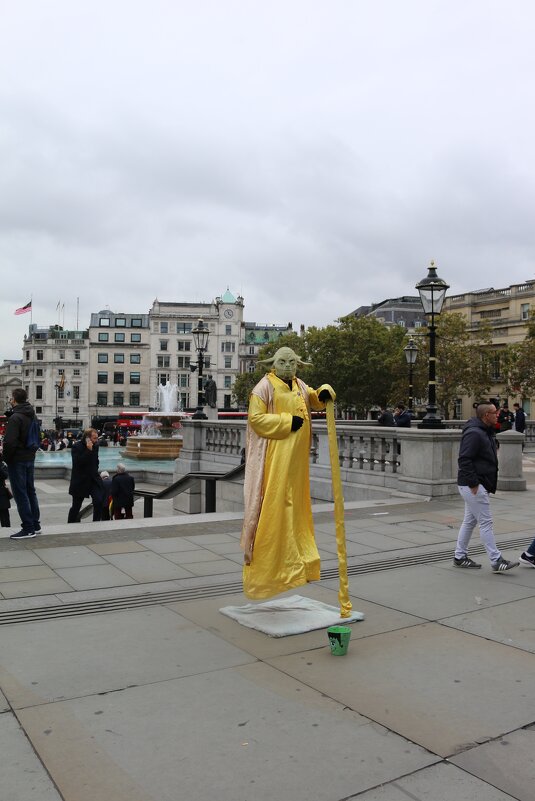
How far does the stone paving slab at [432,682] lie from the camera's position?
3.68 metres

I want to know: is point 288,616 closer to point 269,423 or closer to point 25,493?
point 269,423

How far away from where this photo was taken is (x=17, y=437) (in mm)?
8719

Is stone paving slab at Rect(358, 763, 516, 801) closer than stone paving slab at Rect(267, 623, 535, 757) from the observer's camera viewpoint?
Yes

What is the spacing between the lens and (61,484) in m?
25.1

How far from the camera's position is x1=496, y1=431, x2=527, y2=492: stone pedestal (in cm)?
1477

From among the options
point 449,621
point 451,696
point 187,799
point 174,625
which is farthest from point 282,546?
point 187,799

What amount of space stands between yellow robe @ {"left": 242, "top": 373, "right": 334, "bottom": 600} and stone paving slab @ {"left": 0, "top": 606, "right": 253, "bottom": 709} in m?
0.68

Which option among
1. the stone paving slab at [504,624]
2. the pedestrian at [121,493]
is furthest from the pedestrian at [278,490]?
the pedestrian at [121,493]

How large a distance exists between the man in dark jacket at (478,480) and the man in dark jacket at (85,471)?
663 centimetres

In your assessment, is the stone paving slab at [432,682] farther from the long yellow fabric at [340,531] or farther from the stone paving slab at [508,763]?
the long yellow fabric at [340,531]

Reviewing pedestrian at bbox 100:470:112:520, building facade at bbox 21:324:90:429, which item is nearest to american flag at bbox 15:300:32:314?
building facade at bbox 21:324:90:429

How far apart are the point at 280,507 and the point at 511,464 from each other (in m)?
10.6

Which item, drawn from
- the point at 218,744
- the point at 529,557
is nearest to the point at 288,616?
the point at 218,744

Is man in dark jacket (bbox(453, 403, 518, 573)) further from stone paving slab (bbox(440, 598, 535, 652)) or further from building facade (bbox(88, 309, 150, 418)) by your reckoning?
building facade (bbox(88, 309, 150, 418))
